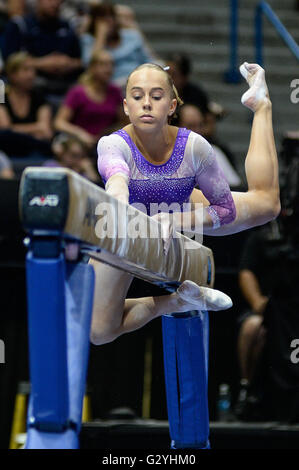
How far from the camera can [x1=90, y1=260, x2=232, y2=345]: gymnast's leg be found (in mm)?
3291

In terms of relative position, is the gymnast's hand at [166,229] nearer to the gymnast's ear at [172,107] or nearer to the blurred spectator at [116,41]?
the gymnast's ear at [172,107]

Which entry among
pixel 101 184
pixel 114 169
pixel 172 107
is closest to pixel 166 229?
pixel 114 169

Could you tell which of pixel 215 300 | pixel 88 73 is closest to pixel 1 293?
pixel 88 73

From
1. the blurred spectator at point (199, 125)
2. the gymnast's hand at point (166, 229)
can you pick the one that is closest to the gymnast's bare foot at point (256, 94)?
the gymnast's hand at point (166, 229)

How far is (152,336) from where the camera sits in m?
5.58

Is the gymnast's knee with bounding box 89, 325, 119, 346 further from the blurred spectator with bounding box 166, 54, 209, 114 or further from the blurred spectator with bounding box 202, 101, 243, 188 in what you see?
the blurred spectator with bounding box 166, 54, 209, 114

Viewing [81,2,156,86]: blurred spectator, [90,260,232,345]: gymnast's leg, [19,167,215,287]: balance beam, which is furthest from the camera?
[81,2,156,86]: blurred spectator

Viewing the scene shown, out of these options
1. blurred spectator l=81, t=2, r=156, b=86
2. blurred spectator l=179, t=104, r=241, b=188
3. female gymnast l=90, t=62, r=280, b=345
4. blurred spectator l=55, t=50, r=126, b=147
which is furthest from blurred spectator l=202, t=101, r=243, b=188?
female gymnast l=90, t=62, r=280, b=345

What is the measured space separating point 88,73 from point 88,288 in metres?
4.18

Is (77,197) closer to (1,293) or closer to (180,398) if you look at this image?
(180,398)

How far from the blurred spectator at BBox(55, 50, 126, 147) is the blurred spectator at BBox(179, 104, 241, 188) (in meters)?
0.78

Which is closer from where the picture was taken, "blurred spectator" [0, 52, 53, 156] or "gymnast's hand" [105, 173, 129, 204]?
"gymnast's hand" [105, 173, 129, 204]

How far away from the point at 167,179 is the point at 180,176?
6 centimetres

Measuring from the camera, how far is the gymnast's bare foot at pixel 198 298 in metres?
3.16
